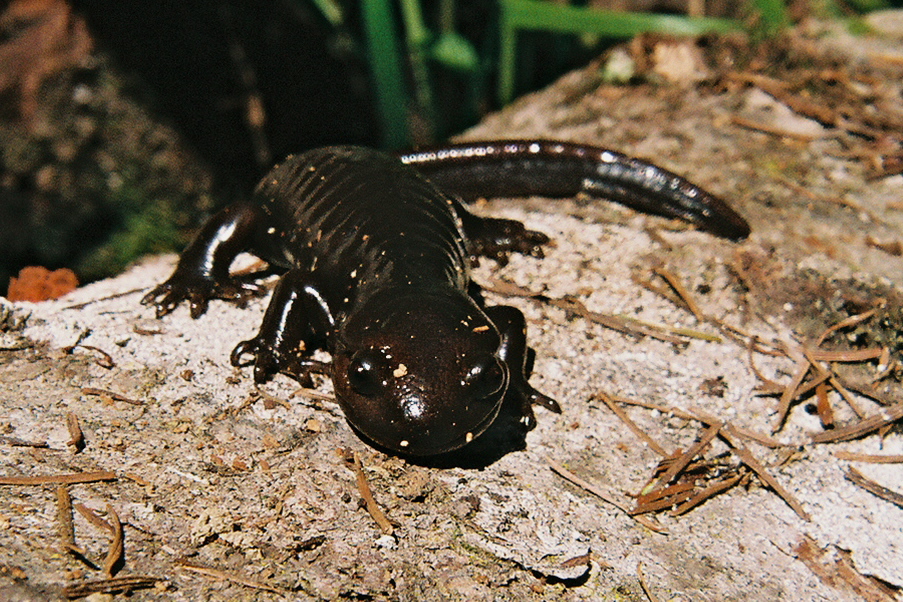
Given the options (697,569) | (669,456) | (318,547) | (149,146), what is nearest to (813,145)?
(669,456)

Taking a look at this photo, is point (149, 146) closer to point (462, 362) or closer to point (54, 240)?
point (54, 240)

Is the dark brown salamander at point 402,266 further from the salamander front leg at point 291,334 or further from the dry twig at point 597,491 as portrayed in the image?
the dry twig at point 597,491

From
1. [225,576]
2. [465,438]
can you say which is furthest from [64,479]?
[465,438]

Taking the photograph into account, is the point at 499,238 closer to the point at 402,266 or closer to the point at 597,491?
the point at 402,266

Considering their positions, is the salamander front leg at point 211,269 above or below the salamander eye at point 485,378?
below

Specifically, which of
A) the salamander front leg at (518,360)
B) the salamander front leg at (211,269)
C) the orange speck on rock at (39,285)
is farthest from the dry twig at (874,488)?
the orange speck on rock at (39,285)
